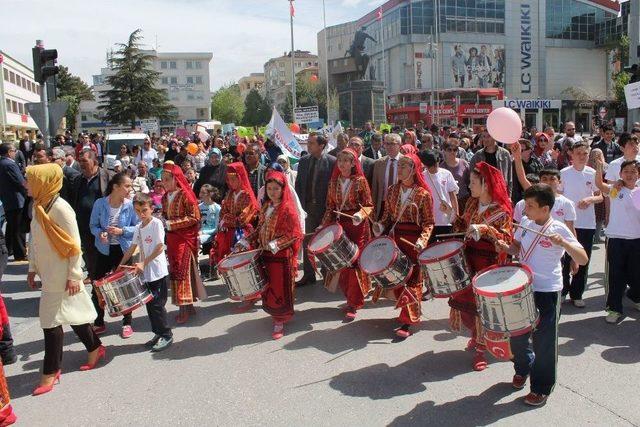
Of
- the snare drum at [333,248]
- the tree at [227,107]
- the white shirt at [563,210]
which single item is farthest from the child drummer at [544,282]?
the tree at [227,107]

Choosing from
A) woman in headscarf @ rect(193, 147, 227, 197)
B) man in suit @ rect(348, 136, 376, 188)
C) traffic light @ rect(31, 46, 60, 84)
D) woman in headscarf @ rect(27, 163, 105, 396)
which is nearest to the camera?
woman in headscarf @ rect(27, 163, 105, 396)

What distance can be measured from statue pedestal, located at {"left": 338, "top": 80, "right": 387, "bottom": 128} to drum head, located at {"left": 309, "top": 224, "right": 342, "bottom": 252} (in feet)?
68.4

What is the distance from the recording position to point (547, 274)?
13.3ft

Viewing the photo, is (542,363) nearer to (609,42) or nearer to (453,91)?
(453,91)

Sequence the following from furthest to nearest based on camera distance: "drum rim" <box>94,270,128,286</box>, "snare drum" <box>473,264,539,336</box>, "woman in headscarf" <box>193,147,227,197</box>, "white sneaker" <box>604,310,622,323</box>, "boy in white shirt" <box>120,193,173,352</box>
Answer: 1. "woman in headscarf" <box>193,147,227,197</box>
2. "white sneaker" <box>604,310,622,323</box>
3. "boy in white shirt" <box>120,193,173,352</box>
4. "drum rim" <box>94,270,128,286</box>
5. "snare drum" <box>473,264,539,336</box>

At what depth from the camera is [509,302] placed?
Result: 3.74 m

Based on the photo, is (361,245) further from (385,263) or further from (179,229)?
(179,229)

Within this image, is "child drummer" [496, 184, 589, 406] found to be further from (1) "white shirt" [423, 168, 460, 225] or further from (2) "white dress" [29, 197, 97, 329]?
(2) "white dress" [29, 197, 97, 329]

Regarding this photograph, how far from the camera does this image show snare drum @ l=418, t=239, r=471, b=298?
458cm

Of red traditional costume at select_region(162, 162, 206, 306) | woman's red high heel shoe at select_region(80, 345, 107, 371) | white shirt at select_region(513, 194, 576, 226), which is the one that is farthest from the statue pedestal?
woman's red high heel shoe at select_region(80, 345, 107, 371)

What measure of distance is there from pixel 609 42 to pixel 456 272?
253 ft

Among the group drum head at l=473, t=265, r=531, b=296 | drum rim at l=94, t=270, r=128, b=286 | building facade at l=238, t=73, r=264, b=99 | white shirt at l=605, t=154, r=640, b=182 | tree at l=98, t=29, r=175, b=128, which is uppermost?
building facade at l=238, t=73, r=264, b=99

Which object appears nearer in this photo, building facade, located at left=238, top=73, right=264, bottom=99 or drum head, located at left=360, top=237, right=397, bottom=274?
drum head, located at left=360, top=237, right=397, bottom=274

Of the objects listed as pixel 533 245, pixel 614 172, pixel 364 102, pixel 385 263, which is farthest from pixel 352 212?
pixel 364 102
